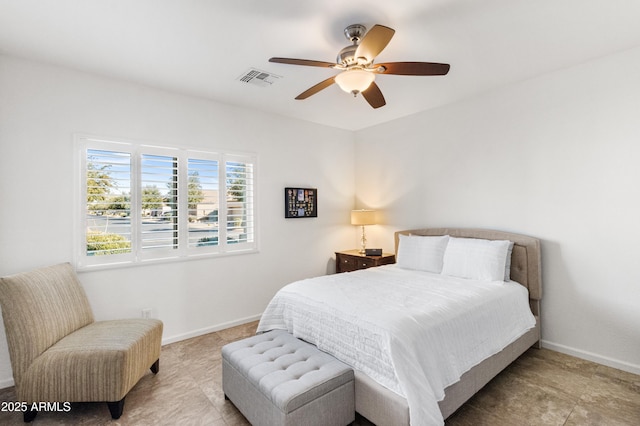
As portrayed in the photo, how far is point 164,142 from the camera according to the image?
129 inches

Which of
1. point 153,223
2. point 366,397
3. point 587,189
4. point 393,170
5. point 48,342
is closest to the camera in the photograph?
point 366,397

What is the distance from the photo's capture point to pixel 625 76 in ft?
8.63

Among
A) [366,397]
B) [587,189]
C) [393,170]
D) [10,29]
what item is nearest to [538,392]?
[366,397]

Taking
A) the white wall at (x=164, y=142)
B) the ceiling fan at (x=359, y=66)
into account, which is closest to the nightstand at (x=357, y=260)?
the white wall at (x=164, y=142)

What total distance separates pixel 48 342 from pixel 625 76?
4843 millimetres

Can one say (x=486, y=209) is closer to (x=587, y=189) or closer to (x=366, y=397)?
(x=587, y=189)

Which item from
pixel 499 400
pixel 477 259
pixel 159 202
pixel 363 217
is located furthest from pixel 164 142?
pixel 499 400

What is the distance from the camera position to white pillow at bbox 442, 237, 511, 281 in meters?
2.94

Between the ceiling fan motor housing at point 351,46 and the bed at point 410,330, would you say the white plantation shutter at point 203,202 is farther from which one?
the ceiling fan motor housing at point 351,46

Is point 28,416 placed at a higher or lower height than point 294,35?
lower

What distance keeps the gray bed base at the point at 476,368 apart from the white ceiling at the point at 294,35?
1.62 metres

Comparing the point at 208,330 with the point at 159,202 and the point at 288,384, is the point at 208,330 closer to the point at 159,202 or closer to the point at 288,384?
the point at 159,202

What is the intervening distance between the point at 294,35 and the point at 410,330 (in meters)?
2.13

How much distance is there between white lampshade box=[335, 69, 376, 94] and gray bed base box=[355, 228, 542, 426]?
73.9 inches
